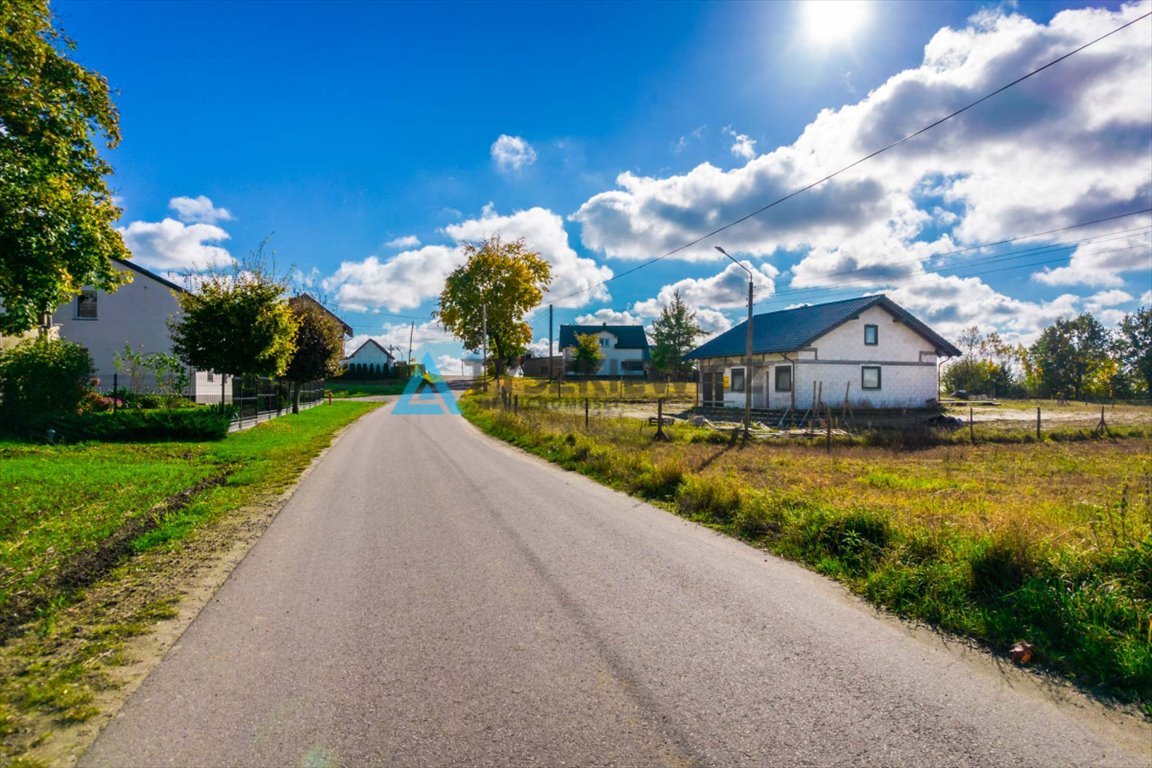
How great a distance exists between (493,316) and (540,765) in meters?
53.2

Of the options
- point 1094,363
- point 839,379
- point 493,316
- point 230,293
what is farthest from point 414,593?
point 1094,363

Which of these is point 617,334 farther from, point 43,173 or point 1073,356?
point 43,173

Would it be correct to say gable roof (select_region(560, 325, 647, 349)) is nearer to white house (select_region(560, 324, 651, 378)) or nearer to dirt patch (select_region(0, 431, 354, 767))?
white house (select_region(560, 324, 651, 378))

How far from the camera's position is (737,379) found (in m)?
32.7

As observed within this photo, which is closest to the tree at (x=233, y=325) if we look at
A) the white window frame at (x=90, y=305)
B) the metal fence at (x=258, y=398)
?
the metal fence at (x=258, y=398)

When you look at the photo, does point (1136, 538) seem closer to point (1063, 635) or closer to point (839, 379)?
point (1063, 635)

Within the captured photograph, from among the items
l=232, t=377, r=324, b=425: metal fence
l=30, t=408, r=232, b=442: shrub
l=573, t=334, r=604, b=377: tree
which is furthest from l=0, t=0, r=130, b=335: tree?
l=573, t=334, r=604, b=377: tree

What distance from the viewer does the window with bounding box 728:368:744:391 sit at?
105 ft

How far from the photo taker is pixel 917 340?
31.3 m

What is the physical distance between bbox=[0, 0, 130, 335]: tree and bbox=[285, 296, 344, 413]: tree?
12523 millimetres

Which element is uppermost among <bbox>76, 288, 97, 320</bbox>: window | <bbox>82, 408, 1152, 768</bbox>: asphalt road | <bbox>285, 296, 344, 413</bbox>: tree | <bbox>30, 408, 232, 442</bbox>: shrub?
<bbox>76, 288, 97, 320</bbox>: window

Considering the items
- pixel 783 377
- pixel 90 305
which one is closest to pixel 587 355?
pixel 783 377

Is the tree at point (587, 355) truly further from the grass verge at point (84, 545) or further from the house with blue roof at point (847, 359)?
the grass verge at point (84, 545)

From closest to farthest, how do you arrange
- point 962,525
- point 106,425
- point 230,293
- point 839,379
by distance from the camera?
point 962,525 < point 106,425 < point 230,293 < point 839,379
